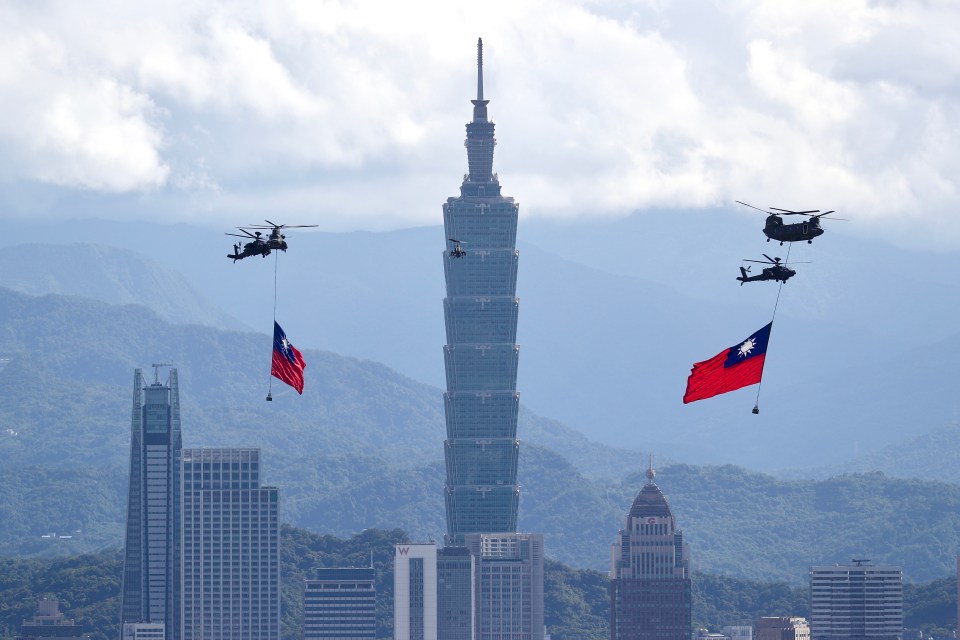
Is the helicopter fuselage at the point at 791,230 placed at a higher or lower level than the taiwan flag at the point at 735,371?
higher

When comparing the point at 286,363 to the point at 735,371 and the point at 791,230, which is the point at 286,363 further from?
the point at 791,230

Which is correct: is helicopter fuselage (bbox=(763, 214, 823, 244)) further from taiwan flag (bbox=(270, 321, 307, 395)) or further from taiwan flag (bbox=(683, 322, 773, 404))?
taiwan flag (bbox=(270, 321, 307, 395))

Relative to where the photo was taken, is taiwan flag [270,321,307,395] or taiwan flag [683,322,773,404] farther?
taiwan flag [270,321,307,395]

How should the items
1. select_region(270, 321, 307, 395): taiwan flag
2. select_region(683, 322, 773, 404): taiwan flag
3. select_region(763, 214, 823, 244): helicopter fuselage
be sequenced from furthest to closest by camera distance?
select_region(270, 321, 307, 395): taiwan flag
select_region(683, 322, 773, 404): taiwan flag
select_region(763, 214, 823, 244): helicopter fuselage

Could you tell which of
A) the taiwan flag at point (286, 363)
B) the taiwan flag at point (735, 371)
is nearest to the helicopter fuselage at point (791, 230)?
the taiwan flag at point (735, 371)

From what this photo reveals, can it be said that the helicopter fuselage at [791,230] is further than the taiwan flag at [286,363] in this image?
No

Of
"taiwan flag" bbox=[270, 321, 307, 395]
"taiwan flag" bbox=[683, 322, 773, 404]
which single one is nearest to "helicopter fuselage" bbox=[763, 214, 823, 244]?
"taiwan flag" bbox=[683, 322, 773, 404]

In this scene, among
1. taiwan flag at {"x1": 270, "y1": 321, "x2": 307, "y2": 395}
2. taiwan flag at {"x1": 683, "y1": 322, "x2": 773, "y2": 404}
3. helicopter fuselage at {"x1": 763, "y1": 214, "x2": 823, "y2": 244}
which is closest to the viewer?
helicopter fuselage at {"x1": 763, "y1": 214, "x2": 823, "y2": 244}

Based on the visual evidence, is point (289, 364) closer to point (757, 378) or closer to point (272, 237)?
point (272, 237)

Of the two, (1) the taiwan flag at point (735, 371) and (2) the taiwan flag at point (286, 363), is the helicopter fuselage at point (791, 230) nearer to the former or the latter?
(1) the taiwan flag at point (735, 371)

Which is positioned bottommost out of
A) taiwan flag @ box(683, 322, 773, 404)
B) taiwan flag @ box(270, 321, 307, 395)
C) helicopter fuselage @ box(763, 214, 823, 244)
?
taiwan flag @ box(683, 322, 773, 404)
